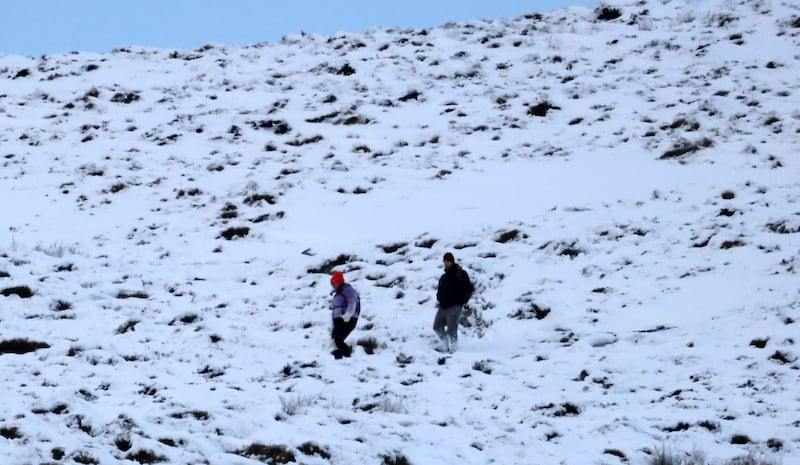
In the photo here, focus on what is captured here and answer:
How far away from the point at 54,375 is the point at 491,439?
473 centimetres

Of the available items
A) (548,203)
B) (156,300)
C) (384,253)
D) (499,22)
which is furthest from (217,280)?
(499,22)

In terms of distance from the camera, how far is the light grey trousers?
11.5m

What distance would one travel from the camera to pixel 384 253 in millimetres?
14992

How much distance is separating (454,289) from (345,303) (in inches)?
61.4

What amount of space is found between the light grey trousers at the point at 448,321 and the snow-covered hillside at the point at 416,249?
37cm

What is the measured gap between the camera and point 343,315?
11.3 m

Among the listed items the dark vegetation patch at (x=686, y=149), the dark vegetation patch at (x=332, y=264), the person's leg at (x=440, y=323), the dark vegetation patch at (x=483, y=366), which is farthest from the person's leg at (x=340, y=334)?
the dark vegetation patch at (x=686, y=149)

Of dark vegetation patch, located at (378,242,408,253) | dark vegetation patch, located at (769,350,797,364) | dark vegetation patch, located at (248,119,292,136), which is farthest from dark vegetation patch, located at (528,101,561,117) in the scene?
dark vegetation patch, located at (769,350,797,364)

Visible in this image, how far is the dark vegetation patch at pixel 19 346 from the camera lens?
10109mm

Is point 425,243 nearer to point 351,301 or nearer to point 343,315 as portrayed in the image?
point 351,301

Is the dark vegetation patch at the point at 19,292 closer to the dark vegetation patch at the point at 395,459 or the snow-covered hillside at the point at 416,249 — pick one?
the snow-covered hillside at the point at 416,249

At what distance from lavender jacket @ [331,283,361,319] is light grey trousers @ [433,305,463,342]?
3.81 feet

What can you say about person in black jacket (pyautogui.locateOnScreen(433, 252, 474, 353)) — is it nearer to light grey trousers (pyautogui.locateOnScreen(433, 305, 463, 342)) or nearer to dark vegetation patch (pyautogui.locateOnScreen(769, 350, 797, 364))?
light grey trousers (pyautogui.locateOnScreen(433, 305, 463, 342))

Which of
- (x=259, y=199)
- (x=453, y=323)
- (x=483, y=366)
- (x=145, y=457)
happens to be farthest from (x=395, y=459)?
(x=259, y=199)
